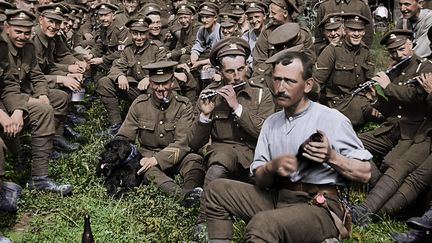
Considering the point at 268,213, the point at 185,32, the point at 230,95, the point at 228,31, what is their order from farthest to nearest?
the point at 185,32, the point at 228,31, the point at 230,95, the point at 268,213

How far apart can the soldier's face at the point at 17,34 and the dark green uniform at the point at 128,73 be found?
214 centimetres

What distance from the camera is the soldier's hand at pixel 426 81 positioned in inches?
230

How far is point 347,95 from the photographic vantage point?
777cm

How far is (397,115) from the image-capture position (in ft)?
21.7

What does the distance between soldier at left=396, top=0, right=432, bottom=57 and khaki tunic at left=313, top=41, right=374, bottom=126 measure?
2.13ft

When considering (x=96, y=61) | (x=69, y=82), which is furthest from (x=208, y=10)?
(x=69, y=82)

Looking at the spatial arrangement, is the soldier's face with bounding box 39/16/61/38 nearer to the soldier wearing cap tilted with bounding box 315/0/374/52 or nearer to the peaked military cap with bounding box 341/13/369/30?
the soldier wearing cap tilted with bounding box 315/0/374/52

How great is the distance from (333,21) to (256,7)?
142cm

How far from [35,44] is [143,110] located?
2.29 meters

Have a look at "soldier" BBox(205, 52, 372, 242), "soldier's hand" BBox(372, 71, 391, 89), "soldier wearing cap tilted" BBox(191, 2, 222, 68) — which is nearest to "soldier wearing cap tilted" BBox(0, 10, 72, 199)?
"soldier" BBox(205, 52, 372, 242)

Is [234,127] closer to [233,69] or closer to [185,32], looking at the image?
[233,69]

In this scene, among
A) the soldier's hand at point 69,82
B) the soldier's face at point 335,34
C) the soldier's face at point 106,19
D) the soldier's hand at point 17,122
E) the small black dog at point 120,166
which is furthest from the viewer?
the soldier's face at point 106,19

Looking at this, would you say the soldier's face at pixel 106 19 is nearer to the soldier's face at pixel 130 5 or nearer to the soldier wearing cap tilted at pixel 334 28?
the soldier's face at pixel 130 5

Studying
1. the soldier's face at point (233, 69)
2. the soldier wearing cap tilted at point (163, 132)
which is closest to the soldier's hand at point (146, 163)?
the soldier wearing cap tilted at point (163, 132)
